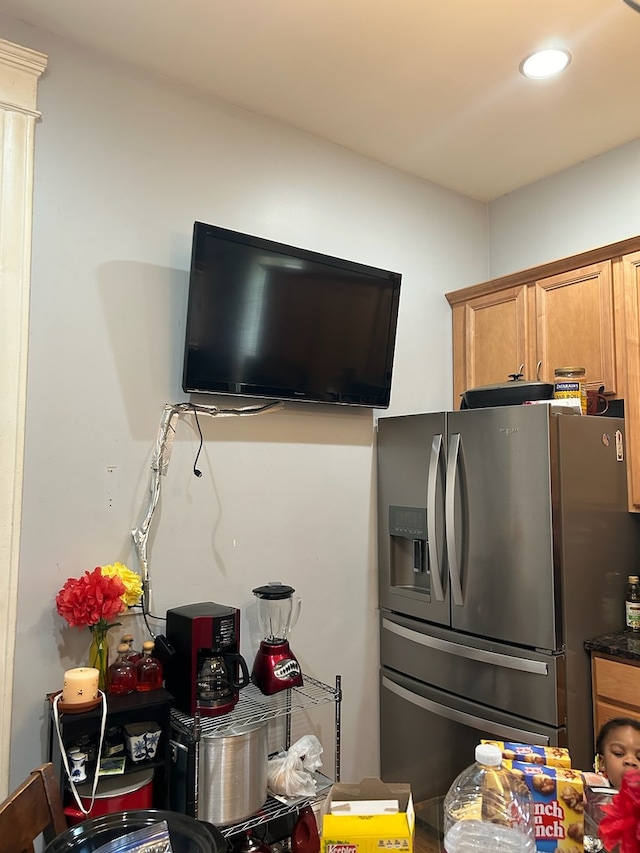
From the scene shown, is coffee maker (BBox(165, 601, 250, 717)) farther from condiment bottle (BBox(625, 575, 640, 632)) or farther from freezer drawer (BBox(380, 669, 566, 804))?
condiment bottle (BBox(625, 575, 640, 632))

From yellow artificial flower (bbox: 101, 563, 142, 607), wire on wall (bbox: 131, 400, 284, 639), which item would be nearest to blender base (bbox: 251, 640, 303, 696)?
wire on wall (bbox: 131, 400, 284, 639)

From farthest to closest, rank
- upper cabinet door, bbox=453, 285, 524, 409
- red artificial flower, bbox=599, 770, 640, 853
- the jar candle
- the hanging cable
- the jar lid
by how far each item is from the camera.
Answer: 1. upper cabinet door, bbox=453, 285, 524, 409
2. the jar lid
3. the hanging cable
4. the jar candle
5. red artificial flower, bbox=599, 770, 640, 853

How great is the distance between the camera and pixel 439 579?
8.15 ft

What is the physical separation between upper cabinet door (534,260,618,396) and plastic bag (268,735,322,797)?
1.77 metres

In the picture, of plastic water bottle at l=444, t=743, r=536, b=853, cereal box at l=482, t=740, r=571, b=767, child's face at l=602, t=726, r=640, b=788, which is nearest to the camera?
plastic water bottle at l=444, t=743, r=536, b=853

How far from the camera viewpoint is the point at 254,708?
2.10 meters

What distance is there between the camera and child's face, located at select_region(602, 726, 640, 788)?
61.5 inches

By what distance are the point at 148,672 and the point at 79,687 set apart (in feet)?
0.77

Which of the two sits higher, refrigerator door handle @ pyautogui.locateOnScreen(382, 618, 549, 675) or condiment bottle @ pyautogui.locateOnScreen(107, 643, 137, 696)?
condiment bottle @ pyautogui.locateOnScreen(107, 643, 137, 696)

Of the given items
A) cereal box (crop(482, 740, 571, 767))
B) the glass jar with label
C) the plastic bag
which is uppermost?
the glass jar with label

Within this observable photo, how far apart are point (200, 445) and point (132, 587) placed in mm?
576

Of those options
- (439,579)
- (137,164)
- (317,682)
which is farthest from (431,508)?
(137,164)

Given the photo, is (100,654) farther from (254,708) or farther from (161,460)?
(161,460)

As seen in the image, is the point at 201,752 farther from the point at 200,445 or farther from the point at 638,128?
the point at 638,128
